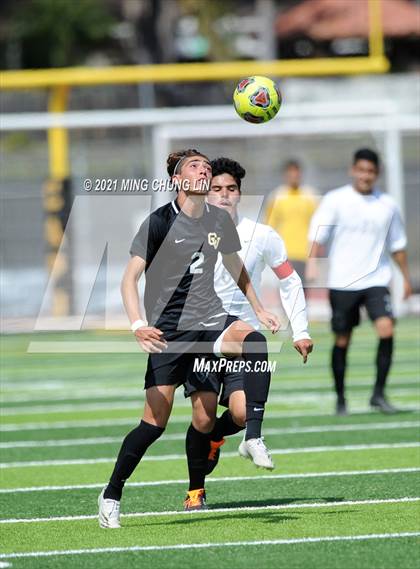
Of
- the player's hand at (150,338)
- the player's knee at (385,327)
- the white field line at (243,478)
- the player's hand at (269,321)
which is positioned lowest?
the white field line at (243,478)

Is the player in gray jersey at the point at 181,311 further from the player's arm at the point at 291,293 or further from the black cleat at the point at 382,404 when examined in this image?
the black cleat at the point at 382,404

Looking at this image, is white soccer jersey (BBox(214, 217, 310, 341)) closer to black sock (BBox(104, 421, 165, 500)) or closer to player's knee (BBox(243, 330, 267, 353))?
player's knee (BBox(243, 330, 267, 353))

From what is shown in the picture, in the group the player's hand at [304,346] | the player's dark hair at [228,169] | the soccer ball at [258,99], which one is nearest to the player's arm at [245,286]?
the player's hand at [304,346]

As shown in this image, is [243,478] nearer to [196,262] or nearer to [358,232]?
[196,262]

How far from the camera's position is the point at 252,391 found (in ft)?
24.6

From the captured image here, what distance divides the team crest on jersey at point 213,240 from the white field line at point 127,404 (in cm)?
539

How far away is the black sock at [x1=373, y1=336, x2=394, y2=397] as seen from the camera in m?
11.9

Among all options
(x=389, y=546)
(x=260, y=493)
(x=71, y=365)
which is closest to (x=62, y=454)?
(x=260, y=493)

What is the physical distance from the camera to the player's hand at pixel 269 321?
25.1 feet

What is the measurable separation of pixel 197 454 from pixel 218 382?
422mm

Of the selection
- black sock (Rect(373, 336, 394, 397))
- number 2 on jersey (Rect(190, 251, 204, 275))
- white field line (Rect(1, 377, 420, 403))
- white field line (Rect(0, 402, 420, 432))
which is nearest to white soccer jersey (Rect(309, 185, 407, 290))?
black sock (Rect(373, 336, 394, 397))

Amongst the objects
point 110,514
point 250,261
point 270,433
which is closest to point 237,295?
point 250,261

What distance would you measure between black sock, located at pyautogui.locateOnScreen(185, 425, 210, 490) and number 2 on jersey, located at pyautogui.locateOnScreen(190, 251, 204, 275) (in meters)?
0.88

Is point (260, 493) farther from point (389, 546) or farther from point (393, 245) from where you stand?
point (393, 245)
